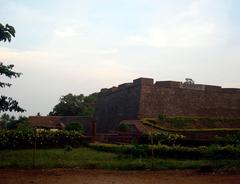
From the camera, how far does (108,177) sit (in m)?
11.6

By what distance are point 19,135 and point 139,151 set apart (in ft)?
21.5

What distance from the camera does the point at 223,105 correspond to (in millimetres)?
33438

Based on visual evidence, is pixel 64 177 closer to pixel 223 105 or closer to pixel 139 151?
pixel 139 151

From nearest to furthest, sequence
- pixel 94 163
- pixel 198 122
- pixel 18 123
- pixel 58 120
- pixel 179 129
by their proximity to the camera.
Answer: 1. pixel 94 163
2. pixel 18 123
3. pixel 179 129
4. pixel 198 122
5. pixel 58 120

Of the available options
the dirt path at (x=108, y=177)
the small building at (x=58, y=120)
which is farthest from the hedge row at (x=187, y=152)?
the small building at (x=58, y=120)

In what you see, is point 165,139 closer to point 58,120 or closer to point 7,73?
point 7,73

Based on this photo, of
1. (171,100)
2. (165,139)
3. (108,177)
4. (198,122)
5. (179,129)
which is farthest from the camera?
(171,100)

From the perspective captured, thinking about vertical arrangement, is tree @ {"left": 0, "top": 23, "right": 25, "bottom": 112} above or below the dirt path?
above

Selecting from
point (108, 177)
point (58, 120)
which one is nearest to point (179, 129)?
point (108, 177)

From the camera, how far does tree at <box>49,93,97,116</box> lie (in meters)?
55.7

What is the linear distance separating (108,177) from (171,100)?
811 inches

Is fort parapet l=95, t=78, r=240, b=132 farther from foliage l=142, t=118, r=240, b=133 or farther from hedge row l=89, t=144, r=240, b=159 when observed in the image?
hedge row l=89, t=144, r=240, b=159

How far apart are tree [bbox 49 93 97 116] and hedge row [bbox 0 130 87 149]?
33558 mm

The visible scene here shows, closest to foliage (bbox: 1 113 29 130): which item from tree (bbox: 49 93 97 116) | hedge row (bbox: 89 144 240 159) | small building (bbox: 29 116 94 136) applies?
hedge row (bbox: 89 144 240 159)
